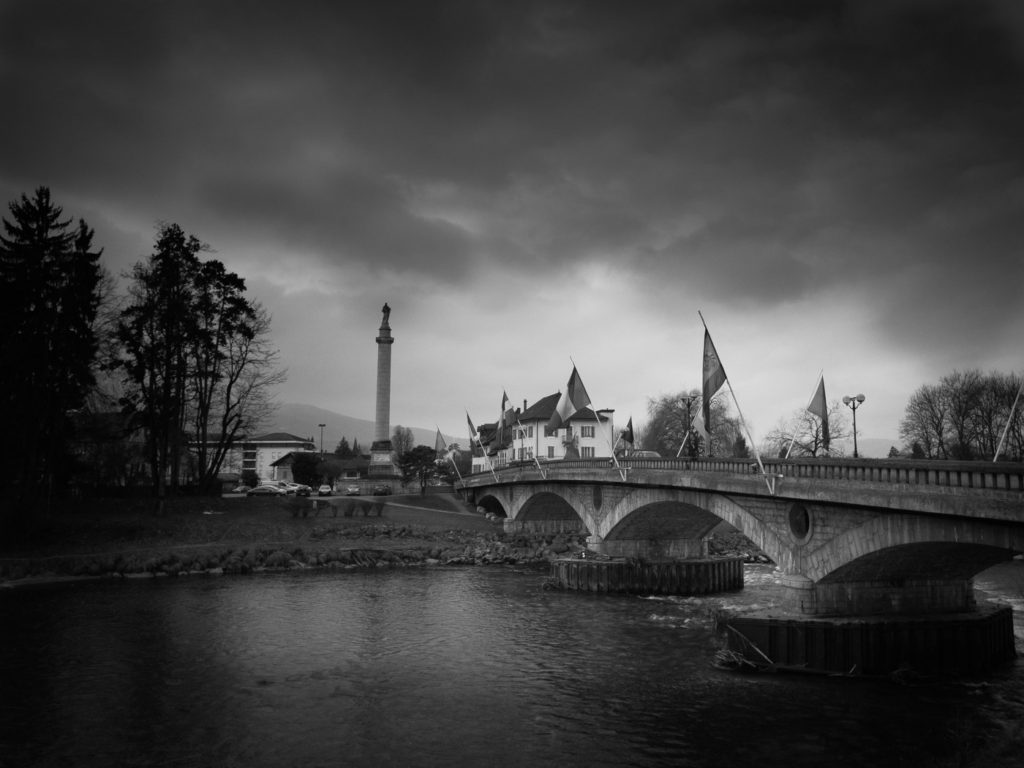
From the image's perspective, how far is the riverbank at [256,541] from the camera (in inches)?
1715

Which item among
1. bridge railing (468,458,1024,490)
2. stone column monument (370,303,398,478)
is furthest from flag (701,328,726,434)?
stone column monument (370,303,398,478)

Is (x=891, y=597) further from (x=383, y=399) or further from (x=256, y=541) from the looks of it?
(x=383, y=399)

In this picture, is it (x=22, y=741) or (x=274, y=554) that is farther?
(x=274, y=554)

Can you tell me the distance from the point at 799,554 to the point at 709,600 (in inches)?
518

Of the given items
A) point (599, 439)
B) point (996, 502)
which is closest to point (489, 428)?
point (599, 439)

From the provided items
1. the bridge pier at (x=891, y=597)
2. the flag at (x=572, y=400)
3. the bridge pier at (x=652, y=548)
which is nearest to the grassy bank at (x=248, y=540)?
the bridge pier at (x=652, y=548)

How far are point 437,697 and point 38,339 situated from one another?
3543 cm

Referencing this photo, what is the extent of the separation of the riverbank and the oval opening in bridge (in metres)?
30.1

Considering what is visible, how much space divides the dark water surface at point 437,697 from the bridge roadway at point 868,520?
280 cm

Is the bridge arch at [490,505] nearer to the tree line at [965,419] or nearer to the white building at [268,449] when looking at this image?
the tree line at [965,419]

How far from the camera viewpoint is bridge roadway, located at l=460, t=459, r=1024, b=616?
55.8 feet

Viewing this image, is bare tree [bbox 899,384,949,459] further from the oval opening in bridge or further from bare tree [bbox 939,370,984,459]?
the oval opening in bridge

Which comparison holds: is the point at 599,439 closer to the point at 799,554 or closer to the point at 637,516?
the point at 637,516

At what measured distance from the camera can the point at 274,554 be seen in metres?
47.1
